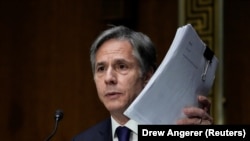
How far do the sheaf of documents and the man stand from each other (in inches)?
10.2

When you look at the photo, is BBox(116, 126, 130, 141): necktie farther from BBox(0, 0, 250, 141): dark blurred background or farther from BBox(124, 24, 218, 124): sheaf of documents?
BBox(0, 0, 250, 141): dark blurred background

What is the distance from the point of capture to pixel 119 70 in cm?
175

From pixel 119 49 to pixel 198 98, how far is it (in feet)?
1.07

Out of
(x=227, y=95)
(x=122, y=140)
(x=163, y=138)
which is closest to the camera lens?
(x=163, y=138)

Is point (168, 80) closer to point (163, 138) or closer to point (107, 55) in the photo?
point (163, 138)

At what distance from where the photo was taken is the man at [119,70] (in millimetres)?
1725

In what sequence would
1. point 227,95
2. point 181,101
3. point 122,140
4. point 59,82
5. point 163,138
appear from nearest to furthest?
1. point 163,138
2. point 181,101
3. point 122,140
4. point 227,95
5. point 59,82

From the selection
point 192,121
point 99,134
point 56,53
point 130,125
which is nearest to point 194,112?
point 192,121

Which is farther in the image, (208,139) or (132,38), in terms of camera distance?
(132,38)

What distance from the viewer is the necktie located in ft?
5.66

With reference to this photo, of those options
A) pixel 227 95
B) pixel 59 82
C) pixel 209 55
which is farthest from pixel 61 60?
pixel 209 55

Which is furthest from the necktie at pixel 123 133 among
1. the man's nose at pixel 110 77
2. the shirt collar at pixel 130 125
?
the man's nose at pixel 110 77

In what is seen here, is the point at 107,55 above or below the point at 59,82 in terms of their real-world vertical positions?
above

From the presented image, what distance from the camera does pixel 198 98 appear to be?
155cm
